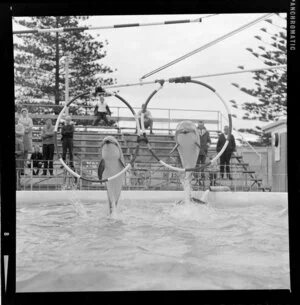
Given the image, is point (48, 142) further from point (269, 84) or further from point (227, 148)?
point (269, 84)

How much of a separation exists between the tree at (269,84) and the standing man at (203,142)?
26cm

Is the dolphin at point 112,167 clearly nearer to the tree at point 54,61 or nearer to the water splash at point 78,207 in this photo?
the water splash at point 78,207

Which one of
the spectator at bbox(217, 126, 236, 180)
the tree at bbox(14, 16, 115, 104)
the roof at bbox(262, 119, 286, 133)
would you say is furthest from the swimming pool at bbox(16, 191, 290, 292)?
the tree at bbox(14, 16, 115, 104)

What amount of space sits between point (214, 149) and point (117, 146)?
663 millimetres

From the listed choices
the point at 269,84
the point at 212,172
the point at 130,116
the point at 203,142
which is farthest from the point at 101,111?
the point at 269,84

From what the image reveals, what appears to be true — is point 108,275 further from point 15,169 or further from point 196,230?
point 15,169

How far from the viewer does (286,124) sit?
4094 millimetres

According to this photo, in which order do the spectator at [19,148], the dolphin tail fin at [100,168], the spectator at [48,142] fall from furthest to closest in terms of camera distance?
the dolphin tail fin at [100,168]
the spectator at [48,142]
the spectator at [19,148]

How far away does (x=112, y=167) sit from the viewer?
4.33m

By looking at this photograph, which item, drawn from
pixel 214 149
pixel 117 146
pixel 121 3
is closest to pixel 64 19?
pixel 121 3

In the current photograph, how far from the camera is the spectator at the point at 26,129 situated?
4113mm

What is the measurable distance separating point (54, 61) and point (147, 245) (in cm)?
139

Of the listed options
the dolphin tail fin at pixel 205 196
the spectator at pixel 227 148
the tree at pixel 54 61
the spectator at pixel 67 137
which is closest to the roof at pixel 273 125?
the spectator at pixel 227 148

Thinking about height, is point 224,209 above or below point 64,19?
below
